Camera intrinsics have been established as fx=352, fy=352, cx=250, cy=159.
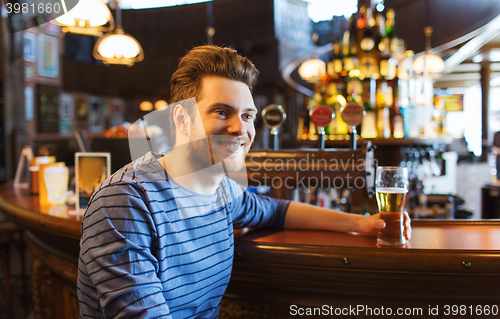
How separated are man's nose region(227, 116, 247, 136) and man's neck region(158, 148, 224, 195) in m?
0.10

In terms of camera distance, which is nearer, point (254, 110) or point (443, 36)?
point (254, 110)

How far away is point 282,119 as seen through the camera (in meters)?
1.57

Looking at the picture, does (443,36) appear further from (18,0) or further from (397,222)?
(18,0)

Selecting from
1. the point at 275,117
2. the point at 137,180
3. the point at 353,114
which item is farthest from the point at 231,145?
the point at 353,114

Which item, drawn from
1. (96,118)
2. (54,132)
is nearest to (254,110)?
(54,132)

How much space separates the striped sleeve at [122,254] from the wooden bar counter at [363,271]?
36 centimetres

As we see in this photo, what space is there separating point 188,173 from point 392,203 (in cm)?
58

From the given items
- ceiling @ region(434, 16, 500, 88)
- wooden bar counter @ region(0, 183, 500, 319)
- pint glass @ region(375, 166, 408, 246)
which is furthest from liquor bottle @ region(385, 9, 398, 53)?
pint glass @ region(375, 166, 408, 246)

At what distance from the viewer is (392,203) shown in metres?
1.00

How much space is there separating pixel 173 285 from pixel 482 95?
9.43 m

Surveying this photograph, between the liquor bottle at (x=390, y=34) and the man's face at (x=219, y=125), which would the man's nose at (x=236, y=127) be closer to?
the man's face at (x=219, y=125)

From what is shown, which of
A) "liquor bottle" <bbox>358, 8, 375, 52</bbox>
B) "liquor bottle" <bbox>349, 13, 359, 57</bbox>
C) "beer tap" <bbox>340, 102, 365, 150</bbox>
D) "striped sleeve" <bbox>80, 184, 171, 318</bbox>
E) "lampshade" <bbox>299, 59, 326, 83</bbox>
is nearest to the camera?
"striped sleeve" <bbox>80, 184, 171, 318</bbox>

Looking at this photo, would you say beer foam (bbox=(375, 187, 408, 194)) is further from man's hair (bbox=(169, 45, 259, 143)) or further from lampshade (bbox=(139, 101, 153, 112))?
lampshade (bbox=(139, 101, 153, 112))

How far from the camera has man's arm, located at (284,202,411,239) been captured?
43.8 inches
